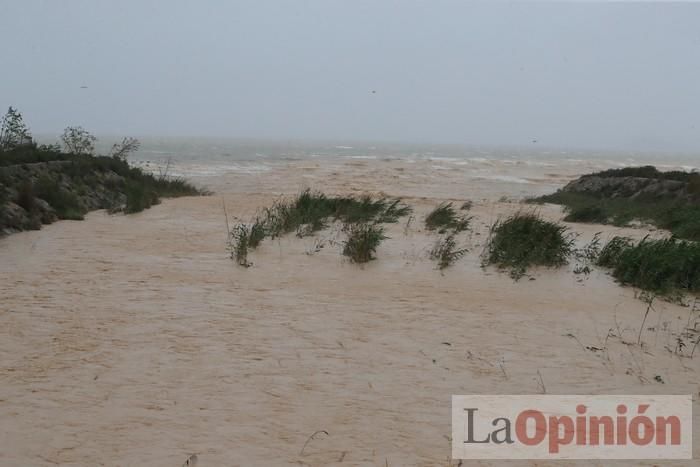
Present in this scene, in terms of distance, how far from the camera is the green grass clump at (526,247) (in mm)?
7273

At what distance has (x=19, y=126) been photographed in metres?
15.6

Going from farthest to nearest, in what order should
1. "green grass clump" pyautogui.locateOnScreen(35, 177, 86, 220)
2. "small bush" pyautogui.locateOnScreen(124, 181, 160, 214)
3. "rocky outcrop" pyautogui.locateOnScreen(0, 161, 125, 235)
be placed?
"small bush" pyautogui.locateOnScreen(124, 181, 160, 214) < "green grass clump" pyautogui.locateOnScreen(35, 177, 86, 220) < "rocky outcrop" pyautogui.locateOnScreen(0, 161, 125, 235)

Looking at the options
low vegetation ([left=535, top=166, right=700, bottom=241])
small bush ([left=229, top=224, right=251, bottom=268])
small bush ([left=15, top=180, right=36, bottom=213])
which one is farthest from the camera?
low vegetation ([left=535, top=166, right=700, bottom=241])

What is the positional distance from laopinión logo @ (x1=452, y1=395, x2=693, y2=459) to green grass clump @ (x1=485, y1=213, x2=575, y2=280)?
338cm

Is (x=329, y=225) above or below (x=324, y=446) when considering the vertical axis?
above

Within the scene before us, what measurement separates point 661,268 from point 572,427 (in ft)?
14.6

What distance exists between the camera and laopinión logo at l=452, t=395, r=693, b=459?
9.49ft

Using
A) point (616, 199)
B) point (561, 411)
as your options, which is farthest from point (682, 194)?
point (561, 411)

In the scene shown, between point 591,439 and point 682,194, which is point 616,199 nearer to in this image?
point 682,194

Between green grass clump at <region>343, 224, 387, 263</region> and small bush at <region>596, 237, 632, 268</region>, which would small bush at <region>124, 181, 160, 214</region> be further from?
small bush at <region>596, 237, 632, 268</region>

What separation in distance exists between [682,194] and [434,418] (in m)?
17.6

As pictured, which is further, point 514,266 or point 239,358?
point 514,266

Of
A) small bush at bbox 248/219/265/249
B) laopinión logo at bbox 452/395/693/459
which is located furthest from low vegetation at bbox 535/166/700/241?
small bush at bbox 248/219/265/249

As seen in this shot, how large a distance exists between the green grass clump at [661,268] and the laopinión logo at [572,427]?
10.7 ft
